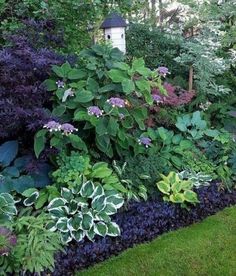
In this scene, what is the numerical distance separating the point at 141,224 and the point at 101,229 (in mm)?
373

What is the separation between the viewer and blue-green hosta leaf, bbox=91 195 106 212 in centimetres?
282

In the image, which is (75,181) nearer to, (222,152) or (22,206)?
(22,206)

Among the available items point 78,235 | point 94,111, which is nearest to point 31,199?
point 78,235

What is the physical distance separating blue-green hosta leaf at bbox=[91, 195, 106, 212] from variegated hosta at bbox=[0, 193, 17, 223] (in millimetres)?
547

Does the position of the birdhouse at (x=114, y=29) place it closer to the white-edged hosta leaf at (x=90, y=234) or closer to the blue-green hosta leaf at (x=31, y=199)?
the blue-green hosta leaf at (x=31, y=199)

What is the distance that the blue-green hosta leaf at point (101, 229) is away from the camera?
275cm

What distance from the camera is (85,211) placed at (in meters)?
2.79

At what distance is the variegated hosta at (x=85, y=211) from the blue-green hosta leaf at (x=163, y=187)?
48 centimetres

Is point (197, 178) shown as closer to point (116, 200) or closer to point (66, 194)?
point (116, 200)

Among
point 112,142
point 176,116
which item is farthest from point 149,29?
point 112,142

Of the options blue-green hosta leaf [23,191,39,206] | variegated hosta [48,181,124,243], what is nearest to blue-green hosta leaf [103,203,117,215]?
variegated hosta [48,181,124,243]

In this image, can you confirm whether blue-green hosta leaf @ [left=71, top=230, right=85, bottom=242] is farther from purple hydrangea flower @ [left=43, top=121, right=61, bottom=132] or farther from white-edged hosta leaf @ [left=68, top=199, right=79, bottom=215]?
purple hydrangea flower @ [left=43, top=121, right=61, bottom=132]

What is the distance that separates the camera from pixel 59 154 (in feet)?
9.83

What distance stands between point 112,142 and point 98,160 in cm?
20
